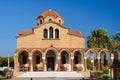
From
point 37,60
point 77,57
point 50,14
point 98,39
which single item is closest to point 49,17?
point 50,14

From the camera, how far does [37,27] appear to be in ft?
162

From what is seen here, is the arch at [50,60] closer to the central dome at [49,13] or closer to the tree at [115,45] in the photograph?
the central dome at [49,13]

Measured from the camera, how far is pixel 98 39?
60.9 meters

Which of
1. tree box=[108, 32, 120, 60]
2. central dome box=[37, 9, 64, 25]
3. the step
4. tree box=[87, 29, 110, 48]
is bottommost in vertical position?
the step

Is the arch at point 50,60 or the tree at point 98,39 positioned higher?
the tree at point 98,39

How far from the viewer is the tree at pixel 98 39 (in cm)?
6046

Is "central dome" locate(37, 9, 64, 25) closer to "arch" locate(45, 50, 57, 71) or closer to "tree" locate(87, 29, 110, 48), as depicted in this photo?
"arch" locate(45, 50, 57, 71)

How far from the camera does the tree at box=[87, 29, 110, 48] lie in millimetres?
60463

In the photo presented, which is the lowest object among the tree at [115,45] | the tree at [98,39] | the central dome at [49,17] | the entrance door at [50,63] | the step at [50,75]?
the step at [50,75]

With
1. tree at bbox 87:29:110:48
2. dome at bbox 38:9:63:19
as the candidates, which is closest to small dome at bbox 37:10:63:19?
dome at bbox 38:9:63:19

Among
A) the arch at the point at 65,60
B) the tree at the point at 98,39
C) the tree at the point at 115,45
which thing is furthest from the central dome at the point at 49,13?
the tree at the point at 115,45

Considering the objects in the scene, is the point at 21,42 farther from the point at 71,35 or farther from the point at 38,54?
the point at 71,35

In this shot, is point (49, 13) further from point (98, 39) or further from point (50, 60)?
point (98, 39)

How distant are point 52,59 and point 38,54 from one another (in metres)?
2.52
